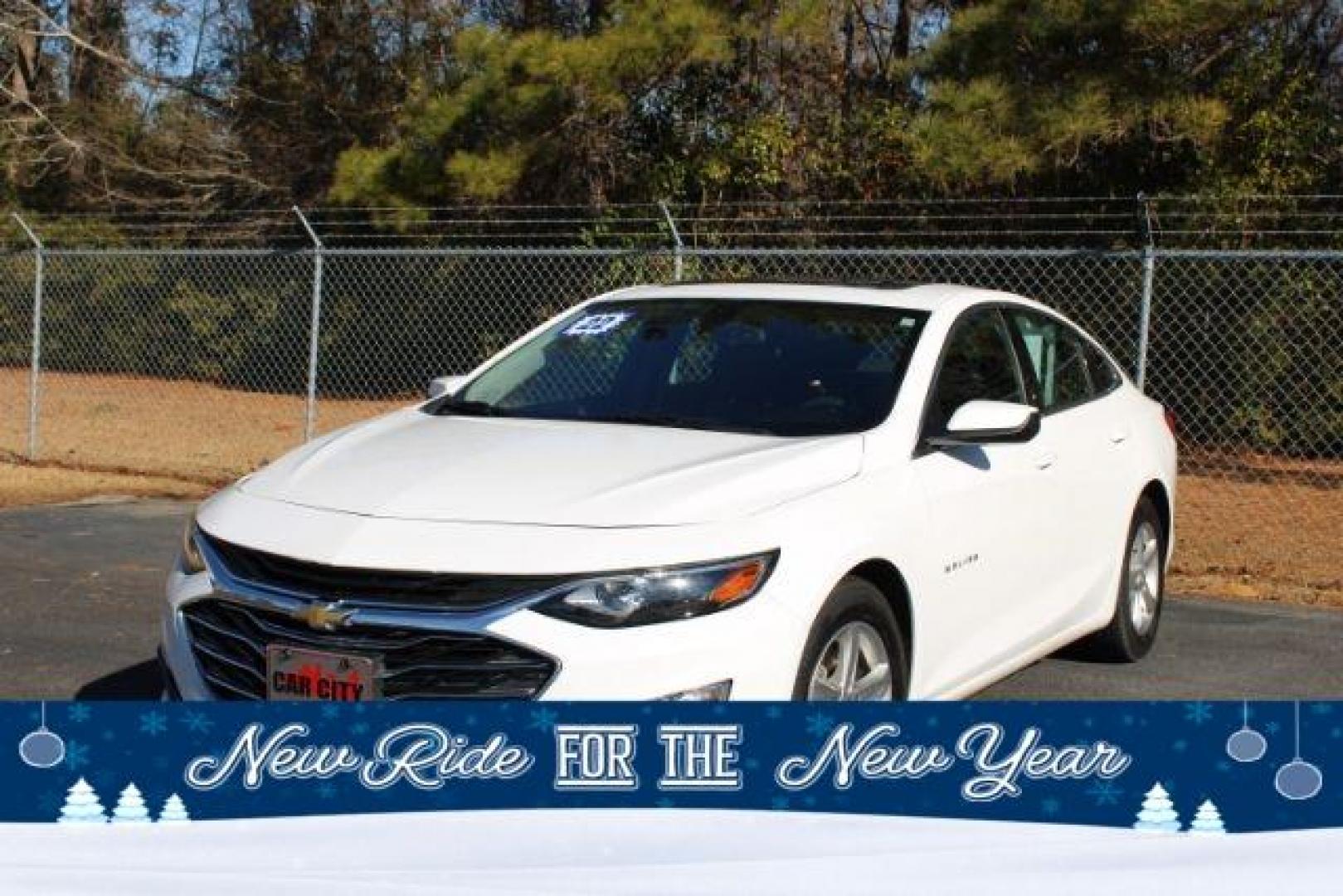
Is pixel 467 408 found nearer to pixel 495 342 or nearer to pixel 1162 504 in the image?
pixel 1162 504

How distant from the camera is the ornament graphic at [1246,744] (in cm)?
314

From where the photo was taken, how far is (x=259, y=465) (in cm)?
1412

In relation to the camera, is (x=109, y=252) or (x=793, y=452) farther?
(x=109, y=252)

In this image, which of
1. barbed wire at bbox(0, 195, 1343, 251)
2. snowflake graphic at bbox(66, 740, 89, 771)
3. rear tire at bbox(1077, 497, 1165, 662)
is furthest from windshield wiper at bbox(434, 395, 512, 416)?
barbed wire at bbox(0, 195, 1343, 251)

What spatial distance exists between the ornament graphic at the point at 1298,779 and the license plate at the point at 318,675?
6.65ft

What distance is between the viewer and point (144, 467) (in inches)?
529

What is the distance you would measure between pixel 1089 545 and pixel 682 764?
10.1 ft

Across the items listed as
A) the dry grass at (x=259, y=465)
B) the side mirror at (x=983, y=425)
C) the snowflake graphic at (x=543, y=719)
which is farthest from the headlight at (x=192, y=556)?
the dry grass at (x=259, y=465)

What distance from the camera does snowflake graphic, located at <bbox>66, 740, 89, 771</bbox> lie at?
323 centimetres

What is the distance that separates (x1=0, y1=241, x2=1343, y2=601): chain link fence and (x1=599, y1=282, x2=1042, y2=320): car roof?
393mm

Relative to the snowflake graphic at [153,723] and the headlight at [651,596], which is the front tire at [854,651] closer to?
the headlight at [651,596]

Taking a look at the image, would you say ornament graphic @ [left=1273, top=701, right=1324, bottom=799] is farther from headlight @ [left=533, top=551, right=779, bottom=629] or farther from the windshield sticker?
the windshield sticker

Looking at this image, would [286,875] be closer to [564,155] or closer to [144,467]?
[144,467]

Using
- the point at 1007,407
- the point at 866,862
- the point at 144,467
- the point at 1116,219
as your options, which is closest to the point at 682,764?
the point at 866,862
